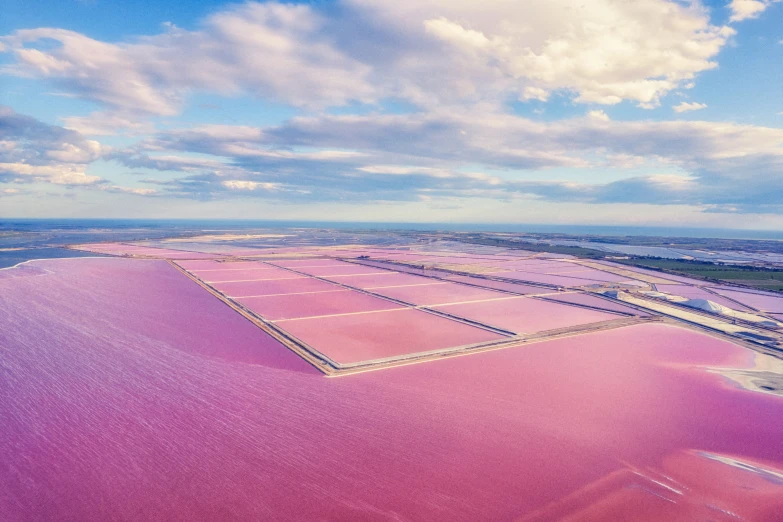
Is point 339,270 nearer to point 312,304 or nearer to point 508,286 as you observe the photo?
point 508,286

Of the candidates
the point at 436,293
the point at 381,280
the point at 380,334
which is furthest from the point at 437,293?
the point at 380,334

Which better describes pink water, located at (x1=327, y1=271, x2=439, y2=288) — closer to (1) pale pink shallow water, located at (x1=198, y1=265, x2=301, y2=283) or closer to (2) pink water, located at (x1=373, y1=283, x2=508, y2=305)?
(2) pink water, located at (x1=373, y1=283, x2=508, y2=305)

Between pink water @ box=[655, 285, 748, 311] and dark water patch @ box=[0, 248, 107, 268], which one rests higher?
Result: dark water patch @ box=[0, 248, 107, 268]

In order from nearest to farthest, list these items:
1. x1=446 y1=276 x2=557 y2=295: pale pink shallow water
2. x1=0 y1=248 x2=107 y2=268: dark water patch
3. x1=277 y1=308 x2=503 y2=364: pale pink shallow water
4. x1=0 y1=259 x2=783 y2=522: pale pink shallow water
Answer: x1=0 y1=259 x2=783 y2=522: pale pink shallow water
x1=277 y1=308 x2=503 y2=364: pale pink shallow water
x1=446 y1=276 x2=557 y2=295: pale pink shallow water
x1=0 y1=248 x2=107 y2=268: dark water patch

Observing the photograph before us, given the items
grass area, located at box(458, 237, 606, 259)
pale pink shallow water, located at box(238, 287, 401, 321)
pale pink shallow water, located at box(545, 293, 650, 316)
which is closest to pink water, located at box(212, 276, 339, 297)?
pale pink shallow water, located at box(238, 287, 401, 321)

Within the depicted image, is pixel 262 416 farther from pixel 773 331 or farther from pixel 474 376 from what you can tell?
pixel 773 331

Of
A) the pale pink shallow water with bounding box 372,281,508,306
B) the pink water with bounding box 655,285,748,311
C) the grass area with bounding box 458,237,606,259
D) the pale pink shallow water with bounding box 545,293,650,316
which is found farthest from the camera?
the grass area with bounding box 458,237,606,259
